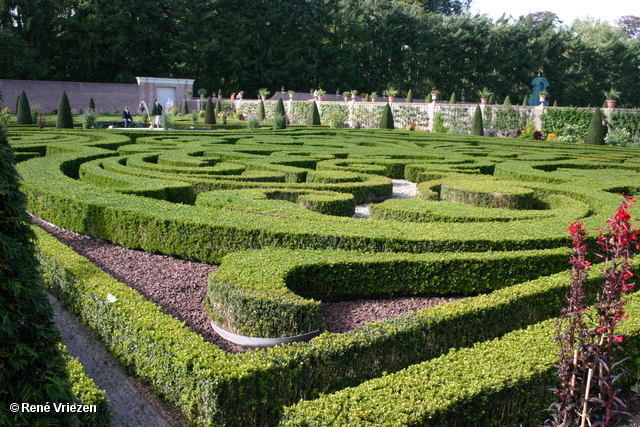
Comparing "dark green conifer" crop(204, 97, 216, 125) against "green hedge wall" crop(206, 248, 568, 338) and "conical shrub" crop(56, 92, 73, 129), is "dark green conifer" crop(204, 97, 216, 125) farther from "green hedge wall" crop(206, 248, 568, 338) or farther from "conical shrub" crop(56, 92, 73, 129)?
"green hedge wall" crop(206, 248, 568, 338)

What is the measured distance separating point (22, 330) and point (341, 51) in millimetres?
55350

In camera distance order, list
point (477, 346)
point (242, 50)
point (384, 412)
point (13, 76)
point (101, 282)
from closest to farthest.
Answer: point (384, 412)
point (477, 346)
point (101, 282)
point (13, 76)
point (242, 50)

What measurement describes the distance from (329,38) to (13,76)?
29026 mm

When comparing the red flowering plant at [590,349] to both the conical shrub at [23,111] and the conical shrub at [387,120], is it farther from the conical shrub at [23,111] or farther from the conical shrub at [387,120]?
the conical shrub at [23,111]

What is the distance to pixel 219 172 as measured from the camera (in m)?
10.8

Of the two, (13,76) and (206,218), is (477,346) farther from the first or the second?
(13,76)

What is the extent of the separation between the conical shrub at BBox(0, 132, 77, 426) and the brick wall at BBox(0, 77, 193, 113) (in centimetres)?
4357

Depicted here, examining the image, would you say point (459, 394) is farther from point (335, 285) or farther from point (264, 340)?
point (335, 285)

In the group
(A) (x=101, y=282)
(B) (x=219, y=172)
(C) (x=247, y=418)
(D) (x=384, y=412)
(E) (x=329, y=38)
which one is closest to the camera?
(D) (x=384, y=412)

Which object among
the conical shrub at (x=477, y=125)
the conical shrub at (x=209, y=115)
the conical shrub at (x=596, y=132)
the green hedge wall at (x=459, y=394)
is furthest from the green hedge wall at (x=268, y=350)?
the conical shrub at (x=209, y=115)

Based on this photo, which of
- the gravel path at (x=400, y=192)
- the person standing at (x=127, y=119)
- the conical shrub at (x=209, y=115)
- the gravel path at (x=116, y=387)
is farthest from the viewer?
the conical shrub at (x=209, y=115)

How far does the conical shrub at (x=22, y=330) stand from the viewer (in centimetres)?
230

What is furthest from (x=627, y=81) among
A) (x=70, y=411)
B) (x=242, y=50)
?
(x=70, y=411)

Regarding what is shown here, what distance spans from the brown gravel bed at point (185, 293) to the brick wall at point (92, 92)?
3941 centimetres
